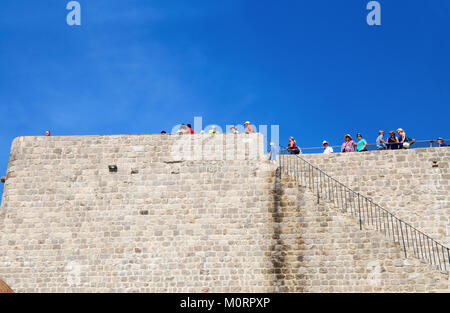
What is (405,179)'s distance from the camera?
16.1 meters

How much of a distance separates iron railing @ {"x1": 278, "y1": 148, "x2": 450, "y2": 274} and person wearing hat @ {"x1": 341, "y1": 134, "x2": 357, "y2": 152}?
1283 mm

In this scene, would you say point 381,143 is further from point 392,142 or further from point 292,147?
point 292,147

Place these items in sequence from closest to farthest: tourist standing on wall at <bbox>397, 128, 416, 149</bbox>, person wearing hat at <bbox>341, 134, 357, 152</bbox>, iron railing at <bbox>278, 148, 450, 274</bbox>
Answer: iron railing at <bbox>278, 148, 450, 274</bbox> → tourist standing on wall at <bbox>397, 128, 416, 149</bbox> → person wearing hat at <bbox>341, 134, 357, 152</bbox>

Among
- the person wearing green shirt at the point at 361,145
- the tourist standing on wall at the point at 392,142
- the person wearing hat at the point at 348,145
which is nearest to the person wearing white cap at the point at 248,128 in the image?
the person wearing hat at the point at 348,145

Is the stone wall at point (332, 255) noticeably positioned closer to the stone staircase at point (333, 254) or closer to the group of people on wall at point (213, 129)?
the stone staircase at point (333, 254)

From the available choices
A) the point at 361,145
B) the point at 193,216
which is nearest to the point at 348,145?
the point at 361,145

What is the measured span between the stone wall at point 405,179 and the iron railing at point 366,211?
29cm

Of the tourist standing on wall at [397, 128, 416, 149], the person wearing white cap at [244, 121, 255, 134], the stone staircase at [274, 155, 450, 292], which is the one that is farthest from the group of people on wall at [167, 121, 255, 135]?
the tourist standing on wall at [397, 128, 416, 149]

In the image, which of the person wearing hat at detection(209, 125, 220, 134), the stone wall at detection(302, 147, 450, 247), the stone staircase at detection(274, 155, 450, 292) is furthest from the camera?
the person wearing hat at detection(209, 125, 220, 134)

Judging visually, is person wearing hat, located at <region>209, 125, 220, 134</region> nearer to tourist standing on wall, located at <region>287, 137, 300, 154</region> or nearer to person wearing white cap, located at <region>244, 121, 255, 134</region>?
person wearing white cap, located at <region>244, 121, 255, 134</region>

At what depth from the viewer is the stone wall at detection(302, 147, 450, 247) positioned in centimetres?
1559

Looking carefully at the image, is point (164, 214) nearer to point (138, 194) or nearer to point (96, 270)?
point (138, 194)

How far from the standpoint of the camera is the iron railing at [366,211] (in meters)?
14.8
